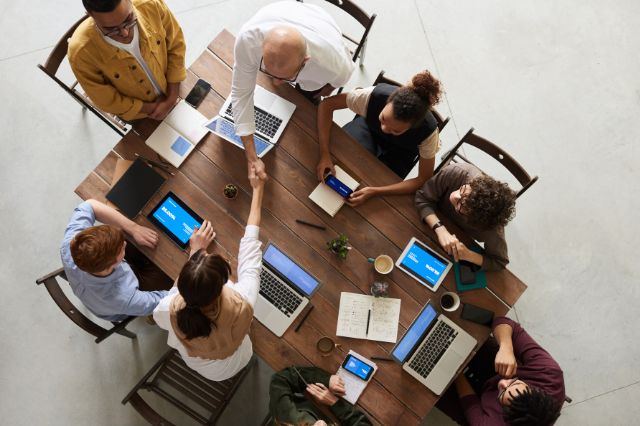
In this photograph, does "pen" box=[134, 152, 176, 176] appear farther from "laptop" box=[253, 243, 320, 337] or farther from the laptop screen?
the laptop screen

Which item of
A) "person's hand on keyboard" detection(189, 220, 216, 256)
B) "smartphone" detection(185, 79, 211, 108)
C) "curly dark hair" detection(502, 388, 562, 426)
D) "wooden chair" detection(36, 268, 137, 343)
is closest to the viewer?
"curly dark hair" detection(502, 388, 562, 426)

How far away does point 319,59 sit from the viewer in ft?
7.50

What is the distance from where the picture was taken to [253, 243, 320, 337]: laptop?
2252 mm

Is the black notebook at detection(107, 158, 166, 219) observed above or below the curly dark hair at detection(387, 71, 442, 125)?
below

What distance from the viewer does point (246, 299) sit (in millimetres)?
1987

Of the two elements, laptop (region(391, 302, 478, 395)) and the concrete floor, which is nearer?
laptop (region(391, 302, 478, 395))

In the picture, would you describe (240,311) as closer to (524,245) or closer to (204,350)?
(204,350)

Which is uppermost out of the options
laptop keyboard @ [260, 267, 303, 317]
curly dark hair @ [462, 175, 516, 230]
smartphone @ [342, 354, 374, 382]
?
curly dark hair @ [462, 175, 516, 230]

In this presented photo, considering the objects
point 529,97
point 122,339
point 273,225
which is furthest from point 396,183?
point 122,339

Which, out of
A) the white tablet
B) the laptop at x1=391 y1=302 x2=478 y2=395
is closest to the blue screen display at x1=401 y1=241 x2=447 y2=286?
the white tablet

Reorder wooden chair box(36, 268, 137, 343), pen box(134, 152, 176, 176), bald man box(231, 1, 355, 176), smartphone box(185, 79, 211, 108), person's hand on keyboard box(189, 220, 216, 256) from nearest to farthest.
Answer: bald man box(231, 1, 355, 176) → wooden chair box(36, 268, 137, 343) → person's hand on keyboard box(189, 220, 216, 256) → pen box(134, 152, 176, 176) → smartphone box(185, 79, 211, 108)

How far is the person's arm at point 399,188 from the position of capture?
239 centimetres

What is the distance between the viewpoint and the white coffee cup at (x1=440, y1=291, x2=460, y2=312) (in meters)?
2.29

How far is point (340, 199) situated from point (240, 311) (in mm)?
837
